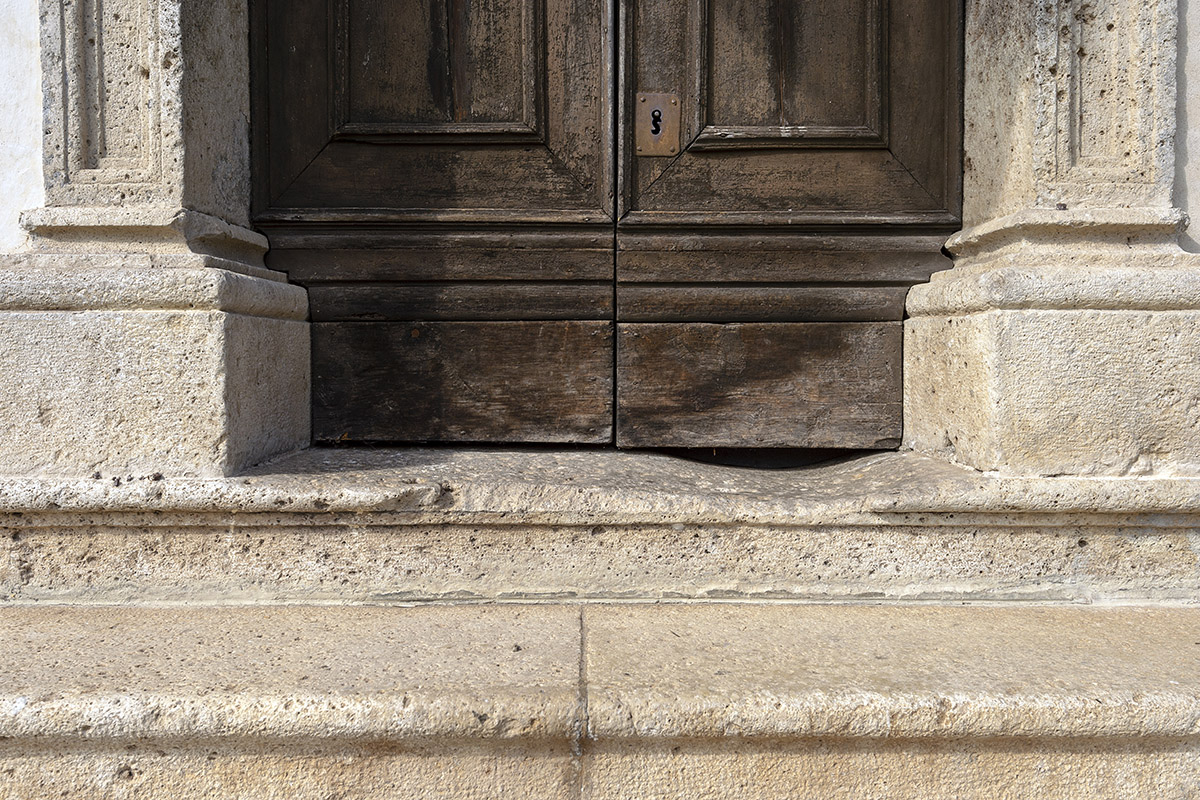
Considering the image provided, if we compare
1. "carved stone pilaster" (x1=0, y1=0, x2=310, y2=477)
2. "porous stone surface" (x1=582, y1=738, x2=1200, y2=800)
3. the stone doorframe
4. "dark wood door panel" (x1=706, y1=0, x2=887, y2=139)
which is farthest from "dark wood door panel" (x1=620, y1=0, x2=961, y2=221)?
"porous stone surface" (x1=582, y1=738, x2=1200, y2=800)

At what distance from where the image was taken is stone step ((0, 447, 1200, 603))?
157cm

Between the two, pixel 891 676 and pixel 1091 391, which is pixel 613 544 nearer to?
pixel 891 676

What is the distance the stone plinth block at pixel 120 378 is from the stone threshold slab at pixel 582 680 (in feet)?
1.06

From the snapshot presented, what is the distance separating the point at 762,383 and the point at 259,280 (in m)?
1.25

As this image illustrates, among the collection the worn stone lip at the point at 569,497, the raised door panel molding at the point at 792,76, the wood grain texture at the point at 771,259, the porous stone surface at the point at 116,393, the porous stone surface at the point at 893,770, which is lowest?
the porous stone surface at the point at 893,770

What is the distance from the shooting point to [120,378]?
1566 mm

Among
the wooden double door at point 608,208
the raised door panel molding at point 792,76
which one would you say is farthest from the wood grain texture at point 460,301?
the raised door panel molding at point 792,76

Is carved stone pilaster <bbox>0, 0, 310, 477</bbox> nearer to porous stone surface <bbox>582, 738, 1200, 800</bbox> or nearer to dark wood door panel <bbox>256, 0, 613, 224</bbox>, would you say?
dark wood door panel <bbox>256, 0, 613, 224</bbox>

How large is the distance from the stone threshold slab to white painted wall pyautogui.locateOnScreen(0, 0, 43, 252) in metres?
0.86

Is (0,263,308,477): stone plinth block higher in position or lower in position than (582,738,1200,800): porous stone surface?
higher

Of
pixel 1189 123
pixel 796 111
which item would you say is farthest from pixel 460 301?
pixel 1189 123

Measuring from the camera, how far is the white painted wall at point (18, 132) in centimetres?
165

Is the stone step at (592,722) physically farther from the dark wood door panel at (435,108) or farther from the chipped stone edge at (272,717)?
the dark wood door panel at (435,108)

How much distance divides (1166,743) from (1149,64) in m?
1.37
